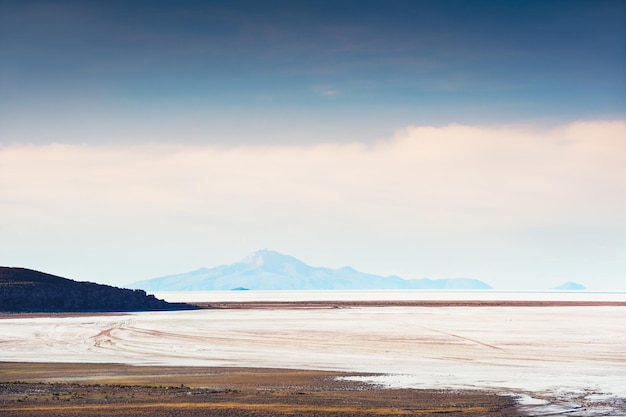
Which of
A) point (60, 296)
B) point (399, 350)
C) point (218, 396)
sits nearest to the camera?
point (218, 396)


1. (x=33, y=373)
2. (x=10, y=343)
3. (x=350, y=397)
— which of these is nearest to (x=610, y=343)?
(x=350, y=397)

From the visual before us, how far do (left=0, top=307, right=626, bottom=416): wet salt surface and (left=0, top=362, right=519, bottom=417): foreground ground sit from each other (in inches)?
109

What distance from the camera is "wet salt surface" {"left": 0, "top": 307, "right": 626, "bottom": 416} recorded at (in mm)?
36625

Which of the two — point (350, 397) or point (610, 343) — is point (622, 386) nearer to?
point (350, 397)

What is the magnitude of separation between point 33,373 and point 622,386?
32.0 meters

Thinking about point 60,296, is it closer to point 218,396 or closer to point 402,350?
point 402,350

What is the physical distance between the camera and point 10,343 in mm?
63000

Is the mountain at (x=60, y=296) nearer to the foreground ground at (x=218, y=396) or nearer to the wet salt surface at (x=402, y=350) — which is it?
the wet salt surface at (x=402, y=350)

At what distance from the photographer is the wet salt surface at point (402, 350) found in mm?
36625

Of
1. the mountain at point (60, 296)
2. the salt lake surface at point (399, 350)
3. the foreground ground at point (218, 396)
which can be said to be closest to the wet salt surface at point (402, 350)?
the salt lake surface at point (399, 350)

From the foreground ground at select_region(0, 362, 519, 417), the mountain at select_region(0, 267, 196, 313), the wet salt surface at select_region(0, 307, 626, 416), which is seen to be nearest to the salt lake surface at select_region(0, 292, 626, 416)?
the wet salt surface at select_region(0, 307, 626, 416)

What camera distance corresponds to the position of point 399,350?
55.7m

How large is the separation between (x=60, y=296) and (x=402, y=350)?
280 feet

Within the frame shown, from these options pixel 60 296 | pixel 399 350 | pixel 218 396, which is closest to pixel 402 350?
pixel 399 350
